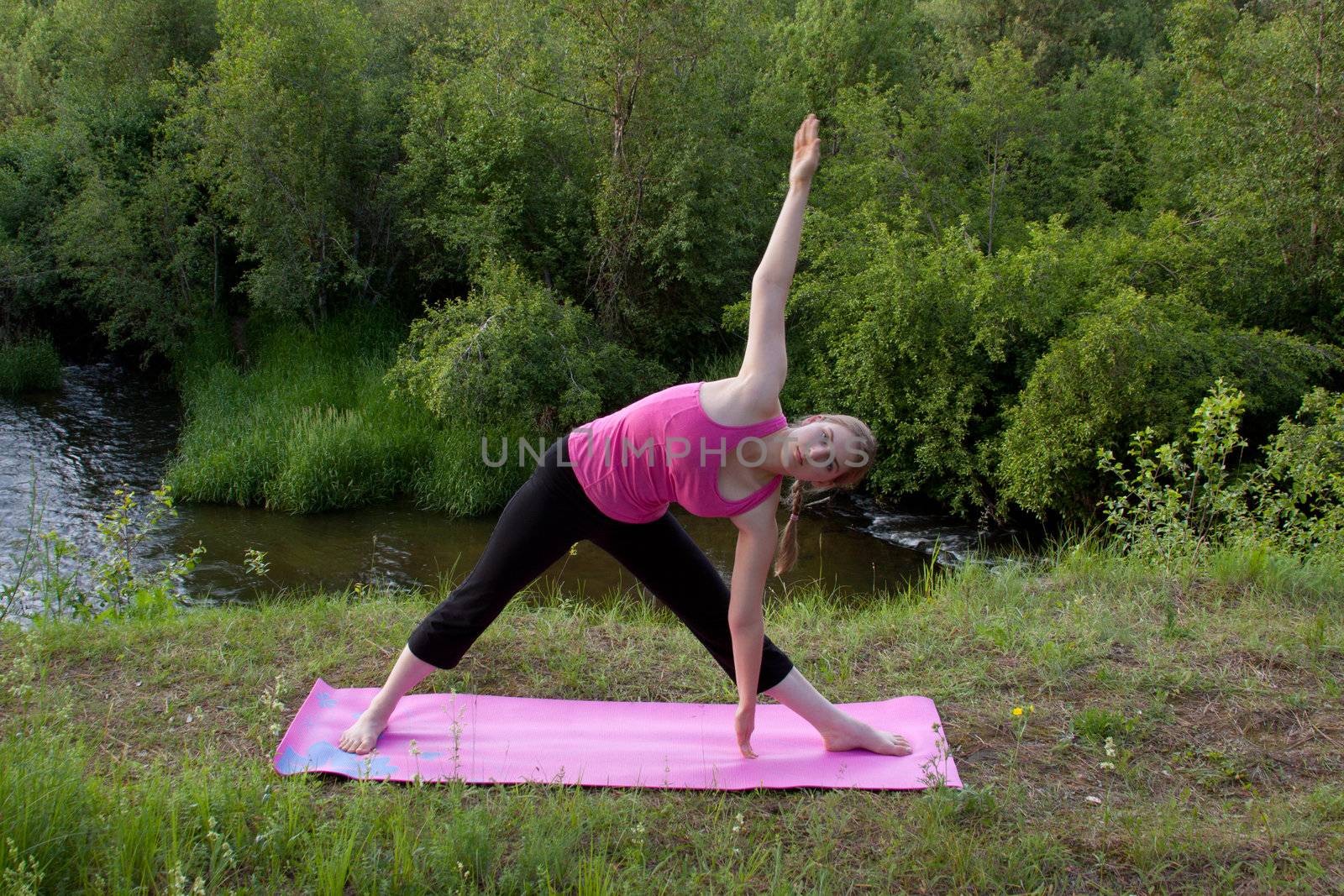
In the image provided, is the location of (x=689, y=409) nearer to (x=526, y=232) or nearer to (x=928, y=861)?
(x=928, y=861)

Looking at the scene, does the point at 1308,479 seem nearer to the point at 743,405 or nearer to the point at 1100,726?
the point at 1100,726

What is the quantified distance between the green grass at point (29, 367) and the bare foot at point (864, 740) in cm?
1412

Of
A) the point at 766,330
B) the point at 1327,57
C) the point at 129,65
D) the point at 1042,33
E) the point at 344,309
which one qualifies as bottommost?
the point at 344,309

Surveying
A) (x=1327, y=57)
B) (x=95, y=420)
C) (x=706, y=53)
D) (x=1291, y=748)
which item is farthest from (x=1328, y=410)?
(x=95, y=420)

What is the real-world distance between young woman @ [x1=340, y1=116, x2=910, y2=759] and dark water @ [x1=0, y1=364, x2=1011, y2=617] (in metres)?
4.24

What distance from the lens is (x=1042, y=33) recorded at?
781 inches

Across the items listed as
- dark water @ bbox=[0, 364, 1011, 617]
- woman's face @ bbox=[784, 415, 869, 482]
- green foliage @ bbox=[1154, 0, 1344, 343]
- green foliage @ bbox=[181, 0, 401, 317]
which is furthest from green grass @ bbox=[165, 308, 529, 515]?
green foliage @ bbox=[1154, 0, 1344, 343]

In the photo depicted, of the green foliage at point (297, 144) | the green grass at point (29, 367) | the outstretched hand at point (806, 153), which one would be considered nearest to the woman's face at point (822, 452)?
the outstretched hand at point (806, 153)

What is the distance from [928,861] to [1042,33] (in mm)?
20732

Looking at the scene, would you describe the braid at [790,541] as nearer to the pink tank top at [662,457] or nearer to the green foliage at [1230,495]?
the pink tank top at [662,457]

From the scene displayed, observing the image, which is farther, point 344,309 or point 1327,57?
point 344,309

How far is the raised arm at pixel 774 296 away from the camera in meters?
2.88

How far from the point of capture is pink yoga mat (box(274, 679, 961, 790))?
10.6 feet

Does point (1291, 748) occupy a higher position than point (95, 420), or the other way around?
point (1291, 748)
